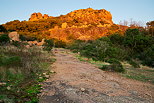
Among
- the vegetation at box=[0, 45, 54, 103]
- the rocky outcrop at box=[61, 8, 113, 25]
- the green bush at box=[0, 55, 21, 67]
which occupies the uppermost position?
the rocky outcrop at box=[61, 8, 113, 25]

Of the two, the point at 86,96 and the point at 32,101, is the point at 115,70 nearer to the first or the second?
the point at 86,96

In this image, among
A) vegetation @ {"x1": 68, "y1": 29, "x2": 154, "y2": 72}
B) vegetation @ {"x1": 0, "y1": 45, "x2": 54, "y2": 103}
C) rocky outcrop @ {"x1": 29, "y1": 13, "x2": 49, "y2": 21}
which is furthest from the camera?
rocky outcrop @ {"x1": 29, "y1": 13, "x2": 49, "y2": 21}

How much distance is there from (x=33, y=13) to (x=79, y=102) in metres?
87.1

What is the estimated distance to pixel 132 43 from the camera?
73.0ft

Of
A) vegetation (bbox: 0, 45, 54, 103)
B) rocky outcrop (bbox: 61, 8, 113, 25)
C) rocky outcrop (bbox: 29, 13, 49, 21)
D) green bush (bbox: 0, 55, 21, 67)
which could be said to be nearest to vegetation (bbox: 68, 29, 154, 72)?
vegetation (bbox: 0, 45, 54, 103)

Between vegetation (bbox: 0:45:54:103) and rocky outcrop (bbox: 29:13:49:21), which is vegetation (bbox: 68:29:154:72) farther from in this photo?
rocky outcrop (bbox: 29:13:49:21)

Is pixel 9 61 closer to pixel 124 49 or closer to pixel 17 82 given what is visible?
pixel 17 82

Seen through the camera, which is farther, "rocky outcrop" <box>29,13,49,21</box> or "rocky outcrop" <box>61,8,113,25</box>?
"rocky outcrop" <box>29,13,49,21</box>

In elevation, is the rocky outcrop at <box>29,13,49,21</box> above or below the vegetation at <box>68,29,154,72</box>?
above

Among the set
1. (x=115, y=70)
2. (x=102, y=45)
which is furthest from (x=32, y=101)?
(x=102, y=45)

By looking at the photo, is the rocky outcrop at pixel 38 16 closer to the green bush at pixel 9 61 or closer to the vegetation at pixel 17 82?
the green bush at pixel 9 61

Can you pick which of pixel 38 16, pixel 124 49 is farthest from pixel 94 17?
pixel 124 49

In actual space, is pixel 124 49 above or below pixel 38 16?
below

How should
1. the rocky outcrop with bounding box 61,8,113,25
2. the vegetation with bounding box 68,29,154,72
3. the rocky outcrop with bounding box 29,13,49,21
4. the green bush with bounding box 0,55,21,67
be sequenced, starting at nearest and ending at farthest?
the green bush with bounding box 0,55,21,67 → the vegetation with bounding box 68,29,154,72 → the rocky outcrop with bounding box 61,8,113,25 → the rocky outcrop with bounding box 29,13,49,21
